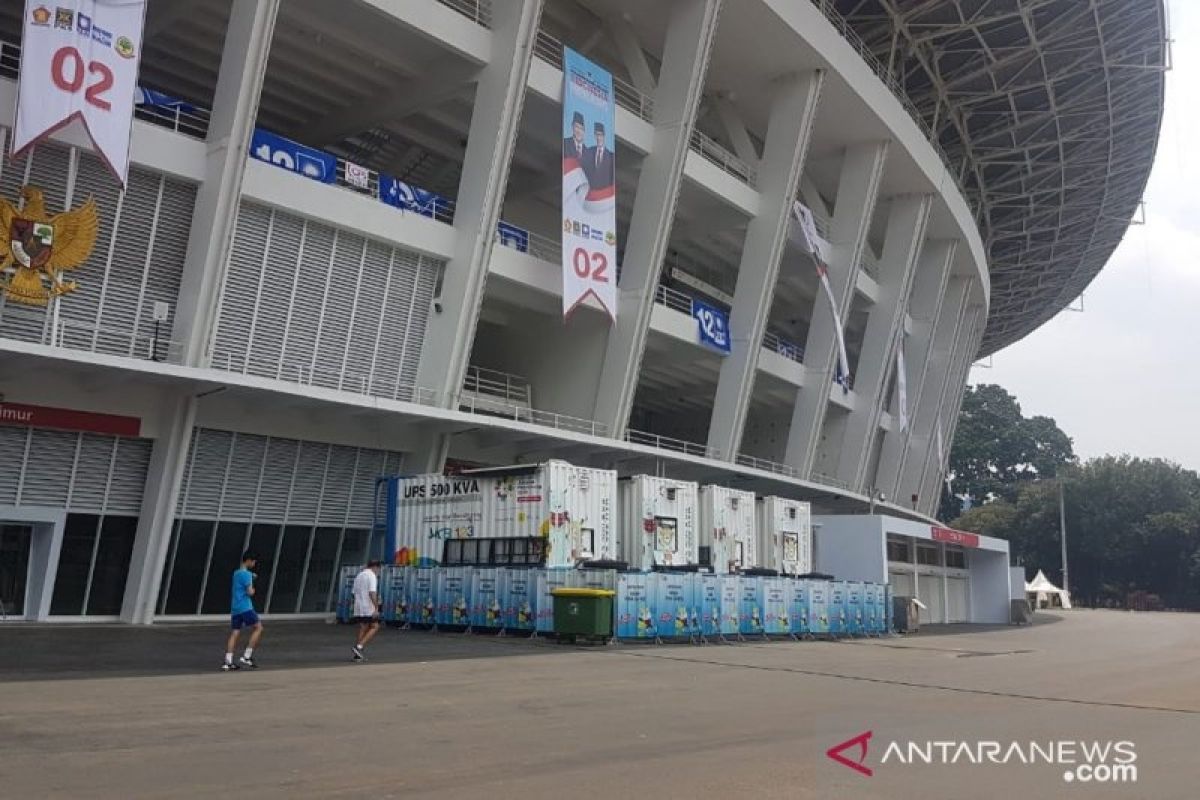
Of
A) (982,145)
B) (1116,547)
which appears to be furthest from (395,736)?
(1116,547)

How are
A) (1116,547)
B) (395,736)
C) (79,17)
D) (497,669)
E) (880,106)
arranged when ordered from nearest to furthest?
1. (395,736)
2. (497,669)
3. (79,17)
4. (880,106)
5. (1116,547)

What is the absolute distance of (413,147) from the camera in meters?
33.0

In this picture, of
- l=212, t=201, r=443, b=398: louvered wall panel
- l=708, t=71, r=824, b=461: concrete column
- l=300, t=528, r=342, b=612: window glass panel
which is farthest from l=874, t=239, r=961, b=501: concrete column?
l=300, t=528, r=342, b=612: window glass panel

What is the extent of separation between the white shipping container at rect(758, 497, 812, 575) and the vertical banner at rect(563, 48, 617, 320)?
7.46 metres

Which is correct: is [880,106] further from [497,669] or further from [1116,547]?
[1116,547]

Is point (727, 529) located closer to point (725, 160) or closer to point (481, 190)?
point (481, 190)

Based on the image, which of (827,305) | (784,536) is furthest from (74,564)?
(827,305)

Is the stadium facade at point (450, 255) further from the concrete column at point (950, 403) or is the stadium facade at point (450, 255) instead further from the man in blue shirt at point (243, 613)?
the man in blue shirt at point (243, 613)

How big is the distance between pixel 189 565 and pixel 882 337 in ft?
106

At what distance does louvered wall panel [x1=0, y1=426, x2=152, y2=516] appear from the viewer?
21.1 metres

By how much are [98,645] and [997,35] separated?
40784 millimetres

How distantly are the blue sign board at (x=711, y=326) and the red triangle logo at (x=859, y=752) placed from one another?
81.9ft

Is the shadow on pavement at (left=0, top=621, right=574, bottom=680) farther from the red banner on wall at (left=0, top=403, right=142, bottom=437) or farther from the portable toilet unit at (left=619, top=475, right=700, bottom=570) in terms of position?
the portable toilet unit at (left=619, top=475, right=700, bottom=570)

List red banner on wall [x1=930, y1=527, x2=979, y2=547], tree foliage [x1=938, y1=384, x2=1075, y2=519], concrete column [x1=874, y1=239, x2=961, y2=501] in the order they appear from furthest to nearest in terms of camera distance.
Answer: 1. tree foliage [x1=938, y1=384, x2=1075, y2=519]
2. concrete column [x1=874, y1=239, x2=961, y2=501]
3. red banner on wall [x1=930, y1=527, x2=979, y2=547]
